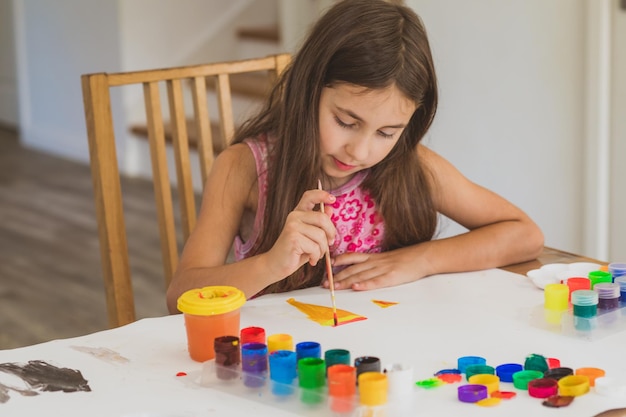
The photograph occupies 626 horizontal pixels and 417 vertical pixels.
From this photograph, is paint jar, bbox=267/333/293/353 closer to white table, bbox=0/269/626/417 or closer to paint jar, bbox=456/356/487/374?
white table, bbox=0/269/626/417

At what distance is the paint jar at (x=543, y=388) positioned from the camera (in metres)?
1.06

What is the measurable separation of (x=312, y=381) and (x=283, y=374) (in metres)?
0.04

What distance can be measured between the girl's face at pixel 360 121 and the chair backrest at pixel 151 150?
1.14 feet

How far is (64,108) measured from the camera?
5.48 m

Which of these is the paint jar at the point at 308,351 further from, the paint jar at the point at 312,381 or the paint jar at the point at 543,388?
the paint jar at the point at 543,388

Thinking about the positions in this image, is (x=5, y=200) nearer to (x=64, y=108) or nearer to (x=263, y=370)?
(x=64, y=108)

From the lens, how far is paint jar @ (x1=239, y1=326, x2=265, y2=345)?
3.87ft

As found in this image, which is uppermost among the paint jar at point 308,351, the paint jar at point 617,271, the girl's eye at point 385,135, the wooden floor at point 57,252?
the girl's eye at point 385,135

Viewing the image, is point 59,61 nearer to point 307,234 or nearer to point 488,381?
point 307,234

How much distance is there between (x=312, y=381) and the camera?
1048 mm

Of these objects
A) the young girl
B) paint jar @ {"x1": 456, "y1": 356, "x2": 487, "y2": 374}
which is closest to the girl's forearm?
the young girl

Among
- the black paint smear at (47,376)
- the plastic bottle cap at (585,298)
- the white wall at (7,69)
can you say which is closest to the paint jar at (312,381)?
the black paint smear at (47,376)

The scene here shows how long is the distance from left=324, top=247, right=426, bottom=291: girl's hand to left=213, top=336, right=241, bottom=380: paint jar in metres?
0.38

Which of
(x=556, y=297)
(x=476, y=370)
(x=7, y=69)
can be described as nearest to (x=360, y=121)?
(x=556, y=297)
